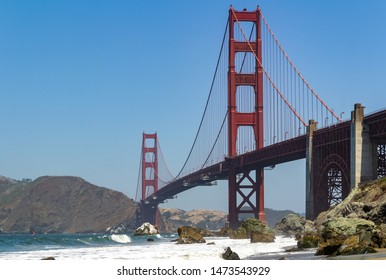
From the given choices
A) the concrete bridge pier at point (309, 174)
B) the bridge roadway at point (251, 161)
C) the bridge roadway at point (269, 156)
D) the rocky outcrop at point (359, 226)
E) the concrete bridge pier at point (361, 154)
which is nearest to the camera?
the rocky outcrop at point (359, 226)

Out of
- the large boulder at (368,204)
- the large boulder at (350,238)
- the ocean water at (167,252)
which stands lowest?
the ocean water at (167,252)

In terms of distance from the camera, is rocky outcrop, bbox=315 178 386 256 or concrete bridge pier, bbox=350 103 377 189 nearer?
rocky outcrop, bbox=315 178 386 256

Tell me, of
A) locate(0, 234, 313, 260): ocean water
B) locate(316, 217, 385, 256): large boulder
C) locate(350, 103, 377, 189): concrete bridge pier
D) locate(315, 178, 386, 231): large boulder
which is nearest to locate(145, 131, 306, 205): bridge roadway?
locate(350, 103, 377, 189): concrete bridge pier

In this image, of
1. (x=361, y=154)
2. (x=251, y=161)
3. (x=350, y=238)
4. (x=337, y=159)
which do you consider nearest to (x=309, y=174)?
(x=337, y=159)

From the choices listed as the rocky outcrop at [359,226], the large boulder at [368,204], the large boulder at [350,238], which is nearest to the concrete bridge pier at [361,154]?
the large boulder at [368,204]

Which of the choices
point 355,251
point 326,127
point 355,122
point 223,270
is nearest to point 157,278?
point 223,270

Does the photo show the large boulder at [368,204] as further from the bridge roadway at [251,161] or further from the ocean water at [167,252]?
the bridge roadway at [251,161]

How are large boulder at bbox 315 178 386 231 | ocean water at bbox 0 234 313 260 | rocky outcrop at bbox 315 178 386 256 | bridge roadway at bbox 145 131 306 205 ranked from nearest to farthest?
1. rocky outcrop at bbox 315 178 386 256
2. ocean water at bbox 0 234 313 260
3. large boulder at bbox 315 178 386 231
4. bridge roadway at bbox 145 131 306 205

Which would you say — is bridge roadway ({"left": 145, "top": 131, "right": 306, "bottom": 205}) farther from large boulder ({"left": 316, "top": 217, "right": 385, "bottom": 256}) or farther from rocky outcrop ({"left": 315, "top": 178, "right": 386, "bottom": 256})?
large boulder ({"left": 316, "top": 217, "right": 385, "bottom": 256})

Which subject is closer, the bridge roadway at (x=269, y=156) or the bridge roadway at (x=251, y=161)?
the bridge roadway at (x=269, y=156)
